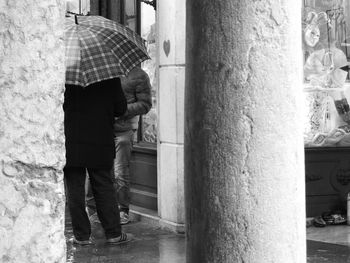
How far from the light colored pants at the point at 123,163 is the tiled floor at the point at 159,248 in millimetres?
378

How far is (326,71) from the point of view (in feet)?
28.9

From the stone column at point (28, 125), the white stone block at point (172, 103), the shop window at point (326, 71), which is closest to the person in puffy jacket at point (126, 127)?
the white stone block at point (172, 103)

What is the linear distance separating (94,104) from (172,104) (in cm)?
148

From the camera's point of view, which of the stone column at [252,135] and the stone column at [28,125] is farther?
the stone column at [252,135]

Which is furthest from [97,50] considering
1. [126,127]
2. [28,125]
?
[28,125]

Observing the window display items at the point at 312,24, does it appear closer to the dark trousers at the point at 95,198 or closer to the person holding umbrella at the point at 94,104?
the person holding umbrella at the point at 94,104

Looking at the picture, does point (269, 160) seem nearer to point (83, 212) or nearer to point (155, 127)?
point (83, 212)

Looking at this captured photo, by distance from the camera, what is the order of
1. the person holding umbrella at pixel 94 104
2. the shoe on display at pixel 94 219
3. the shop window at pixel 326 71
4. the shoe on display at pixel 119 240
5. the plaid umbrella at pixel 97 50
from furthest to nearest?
the shop window at pixel 326 71 → the shoe on display at pixel 94 219 → the shoe on display at pixel 119 240 → the person holding umbrella at pixel 94 104 → the plaid umbrella at pixel 97 50

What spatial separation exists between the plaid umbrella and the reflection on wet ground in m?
1.51

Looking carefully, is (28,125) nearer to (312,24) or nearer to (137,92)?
(137,92)

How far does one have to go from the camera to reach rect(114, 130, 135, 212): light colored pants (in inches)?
342

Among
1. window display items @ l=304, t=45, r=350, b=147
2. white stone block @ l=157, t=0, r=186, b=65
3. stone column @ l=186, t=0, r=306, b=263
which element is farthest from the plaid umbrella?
stone column @ l=186, t=0, r=306, b=263

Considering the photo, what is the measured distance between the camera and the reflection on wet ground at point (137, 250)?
698 centimetres

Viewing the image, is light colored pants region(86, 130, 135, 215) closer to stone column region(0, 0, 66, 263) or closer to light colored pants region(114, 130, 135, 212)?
light colored pants region(114, 130, 135, 212)
